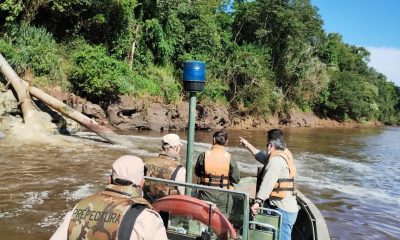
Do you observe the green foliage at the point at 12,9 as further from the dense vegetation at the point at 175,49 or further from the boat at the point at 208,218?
the boat at the point at 208,218

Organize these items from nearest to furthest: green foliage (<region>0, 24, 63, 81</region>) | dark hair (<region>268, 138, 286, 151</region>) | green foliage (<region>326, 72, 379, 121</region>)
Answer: dark hair (<region>268, 138, 286, 151</region>) → green foliage (<region>0, 24, 63, 81</region>) → green foliage (<region>326, 72, 379, 121</region>)

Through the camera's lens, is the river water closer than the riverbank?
Yes

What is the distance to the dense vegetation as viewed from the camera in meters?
18.5

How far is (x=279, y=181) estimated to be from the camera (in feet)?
14.7

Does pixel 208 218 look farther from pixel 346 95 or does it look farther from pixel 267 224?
pixel 346 95

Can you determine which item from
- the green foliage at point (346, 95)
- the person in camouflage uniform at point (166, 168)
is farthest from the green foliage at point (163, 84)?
the green foliage at point (346, 95)

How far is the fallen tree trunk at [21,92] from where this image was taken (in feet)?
48.3

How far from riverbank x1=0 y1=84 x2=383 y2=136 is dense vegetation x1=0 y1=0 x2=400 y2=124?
58 cm

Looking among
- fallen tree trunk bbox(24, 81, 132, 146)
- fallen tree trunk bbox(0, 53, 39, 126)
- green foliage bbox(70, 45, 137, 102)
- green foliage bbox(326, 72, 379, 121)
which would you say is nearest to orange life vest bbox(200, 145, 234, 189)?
fallen tree trunk bbox(24, 81, 132, 146)

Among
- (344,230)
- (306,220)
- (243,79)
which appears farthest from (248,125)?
(306,220)

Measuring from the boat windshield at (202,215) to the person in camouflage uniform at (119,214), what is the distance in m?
0.96

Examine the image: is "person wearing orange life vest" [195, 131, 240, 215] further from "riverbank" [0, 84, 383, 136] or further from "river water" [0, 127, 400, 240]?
"riverbank" [0, 84, 383, 136]

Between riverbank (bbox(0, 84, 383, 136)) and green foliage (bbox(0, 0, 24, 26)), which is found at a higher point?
green foliage (bbox(0, 0, 24, 26))

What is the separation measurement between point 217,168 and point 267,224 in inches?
43.5
